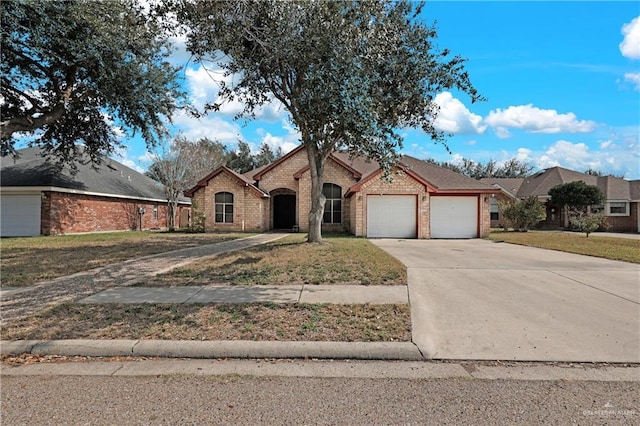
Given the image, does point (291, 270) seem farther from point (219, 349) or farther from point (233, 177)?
point (233, 177)

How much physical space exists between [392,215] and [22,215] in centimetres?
2120

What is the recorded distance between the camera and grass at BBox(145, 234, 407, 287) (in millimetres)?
8062

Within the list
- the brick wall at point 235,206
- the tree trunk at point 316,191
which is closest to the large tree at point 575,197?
the brick wall at point 235,206

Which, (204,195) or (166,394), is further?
(204,195)

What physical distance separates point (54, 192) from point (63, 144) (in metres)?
5.48

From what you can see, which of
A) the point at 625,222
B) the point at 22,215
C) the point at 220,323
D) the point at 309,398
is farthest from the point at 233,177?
the point at 625,222

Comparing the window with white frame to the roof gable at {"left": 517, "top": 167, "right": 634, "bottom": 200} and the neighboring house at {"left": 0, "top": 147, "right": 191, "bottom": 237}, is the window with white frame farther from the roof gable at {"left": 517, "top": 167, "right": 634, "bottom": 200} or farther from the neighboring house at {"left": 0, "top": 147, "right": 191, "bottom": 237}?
the neighboring house at {"left": 0, "top": 147, "right": 191, "bottom": 237}

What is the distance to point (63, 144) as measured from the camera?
696 inches

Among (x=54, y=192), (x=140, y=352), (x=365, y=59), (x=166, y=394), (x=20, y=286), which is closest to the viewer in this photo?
(x=166, y=394)

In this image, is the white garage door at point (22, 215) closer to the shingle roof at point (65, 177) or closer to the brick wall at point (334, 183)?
the shingle roof at point (65, 177)

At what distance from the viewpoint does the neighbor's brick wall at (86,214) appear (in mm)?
21609

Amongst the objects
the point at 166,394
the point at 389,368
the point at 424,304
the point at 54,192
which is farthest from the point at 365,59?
the point at 54,192

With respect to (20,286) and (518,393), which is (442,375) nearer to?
(518,393)

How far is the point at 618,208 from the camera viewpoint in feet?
102
